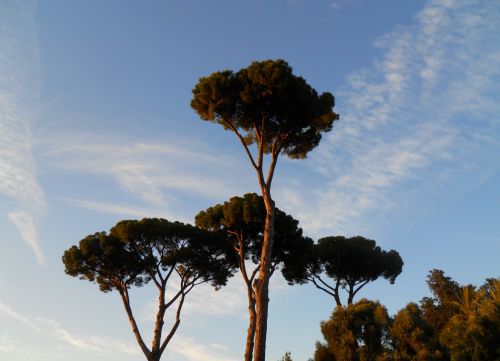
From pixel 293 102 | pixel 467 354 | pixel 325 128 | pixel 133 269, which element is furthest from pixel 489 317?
pixel 133 269

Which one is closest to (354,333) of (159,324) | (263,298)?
(263,298)

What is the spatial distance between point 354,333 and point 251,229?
7.24 metres

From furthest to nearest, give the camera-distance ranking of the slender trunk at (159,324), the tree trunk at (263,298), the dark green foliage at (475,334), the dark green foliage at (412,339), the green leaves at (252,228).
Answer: the green leaves at (252,228) → the slender trunk at (159,324) → the dark green foliage at (412,339) → the dark green foliage at (475,334) → the tree trunk at (263,298)

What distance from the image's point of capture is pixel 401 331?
17188 millimetres

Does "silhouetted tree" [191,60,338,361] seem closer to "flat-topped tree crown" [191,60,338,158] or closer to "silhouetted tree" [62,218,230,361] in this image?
"flat-topped tree crown" [191,60,338,158]

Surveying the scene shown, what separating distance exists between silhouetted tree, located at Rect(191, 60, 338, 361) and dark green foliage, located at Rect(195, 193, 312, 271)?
477cm

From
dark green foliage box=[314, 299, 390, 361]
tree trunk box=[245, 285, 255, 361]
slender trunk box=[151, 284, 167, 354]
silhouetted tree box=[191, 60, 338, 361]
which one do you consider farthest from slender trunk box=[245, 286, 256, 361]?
silhouetted tree box=[191, 60, 338, 361]

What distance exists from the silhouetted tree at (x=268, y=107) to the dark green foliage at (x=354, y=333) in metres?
6.22

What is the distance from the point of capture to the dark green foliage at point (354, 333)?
56.4 feet

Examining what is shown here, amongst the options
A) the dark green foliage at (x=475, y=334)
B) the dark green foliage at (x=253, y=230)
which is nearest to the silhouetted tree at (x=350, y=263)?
the dark green foliage at (x=253, y=230)

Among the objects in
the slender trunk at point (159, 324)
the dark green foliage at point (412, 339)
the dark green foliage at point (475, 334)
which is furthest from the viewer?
the slender trunk at point (159, 324)

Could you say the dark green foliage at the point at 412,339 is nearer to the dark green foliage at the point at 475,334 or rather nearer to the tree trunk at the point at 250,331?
the dark green foliage at the point at 475,334

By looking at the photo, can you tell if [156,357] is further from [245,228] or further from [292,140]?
[292,140]

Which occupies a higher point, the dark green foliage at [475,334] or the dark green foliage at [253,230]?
the dark green foliage at [253,230]
